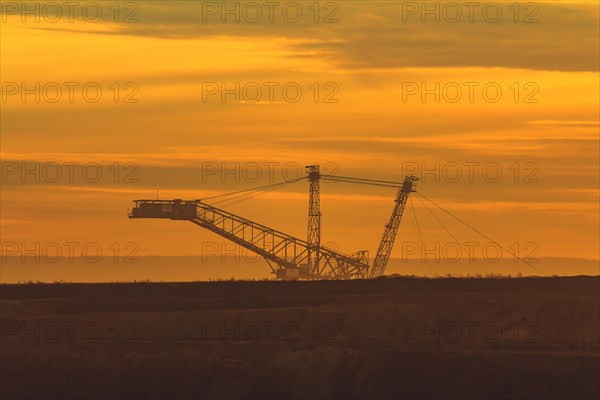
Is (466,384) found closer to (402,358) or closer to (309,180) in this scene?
(402,358)

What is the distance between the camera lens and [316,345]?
241 feet

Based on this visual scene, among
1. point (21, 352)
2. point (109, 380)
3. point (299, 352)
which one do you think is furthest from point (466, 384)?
point (21, 352)

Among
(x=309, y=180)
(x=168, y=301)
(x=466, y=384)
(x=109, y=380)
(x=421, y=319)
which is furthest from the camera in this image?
(x=309, y=180)

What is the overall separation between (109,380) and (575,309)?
2203 cm

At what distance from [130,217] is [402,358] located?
63524 millimetres

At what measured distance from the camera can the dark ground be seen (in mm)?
69750

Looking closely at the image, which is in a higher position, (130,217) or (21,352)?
(130,217)

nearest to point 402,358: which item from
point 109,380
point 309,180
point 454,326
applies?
point 454,326

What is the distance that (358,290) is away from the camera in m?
93.8

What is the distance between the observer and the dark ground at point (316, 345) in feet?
229

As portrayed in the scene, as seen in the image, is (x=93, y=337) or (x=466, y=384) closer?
(x=466, y=384)

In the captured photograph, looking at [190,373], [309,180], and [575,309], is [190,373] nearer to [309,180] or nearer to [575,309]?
[575,309]

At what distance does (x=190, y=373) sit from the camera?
7244 centimetres

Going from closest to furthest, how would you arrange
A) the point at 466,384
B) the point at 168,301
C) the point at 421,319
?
the point at 466,384
the point at 421,319
the point at 168,301
